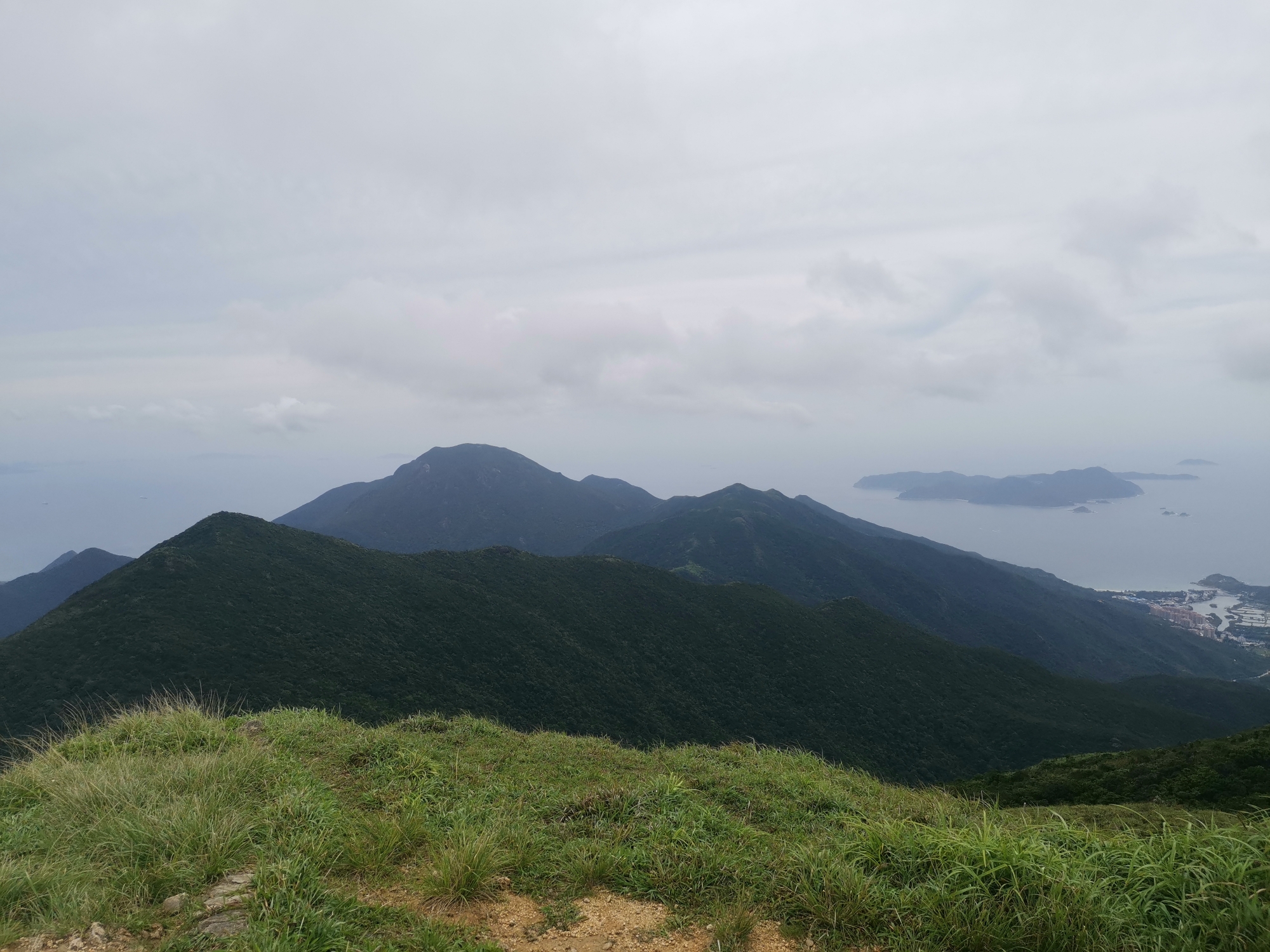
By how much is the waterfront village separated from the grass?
16156 centimetres

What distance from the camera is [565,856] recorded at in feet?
17.3

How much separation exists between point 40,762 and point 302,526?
180 meters

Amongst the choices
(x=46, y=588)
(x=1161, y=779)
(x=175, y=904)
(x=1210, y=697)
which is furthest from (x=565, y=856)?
(x=46, y=588)

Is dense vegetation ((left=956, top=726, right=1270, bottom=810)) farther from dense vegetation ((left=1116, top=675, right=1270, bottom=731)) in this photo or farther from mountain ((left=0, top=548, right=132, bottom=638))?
mountain ((left=0, top=548, right=132, bottom=638))

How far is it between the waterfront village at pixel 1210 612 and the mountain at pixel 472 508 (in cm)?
13396

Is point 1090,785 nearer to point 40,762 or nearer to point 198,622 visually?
point 40,762

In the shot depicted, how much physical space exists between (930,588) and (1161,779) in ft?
302

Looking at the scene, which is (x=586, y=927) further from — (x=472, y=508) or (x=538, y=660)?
(x=472, y=508)

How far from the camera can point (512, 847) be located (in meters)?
5.30

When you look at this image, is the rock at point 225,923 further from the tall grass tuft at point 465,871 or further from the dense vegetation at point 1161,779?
the dense vegetation at point 1161,779

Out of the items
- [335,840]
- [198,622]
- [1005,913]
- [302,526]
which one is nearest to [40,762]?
[335,840]

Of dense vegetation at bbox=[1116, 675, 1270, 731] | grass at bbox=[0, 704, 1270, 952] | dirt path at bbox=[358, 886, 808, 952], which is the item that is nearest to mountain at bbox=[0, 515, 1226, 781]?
dense vegetation at bbox=[1116, 675, 1270, 731]

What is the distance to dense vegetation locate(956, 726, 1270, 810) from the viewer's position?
45.3 feet

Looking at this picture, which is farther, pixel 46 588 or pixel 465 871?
pixel 46 588
